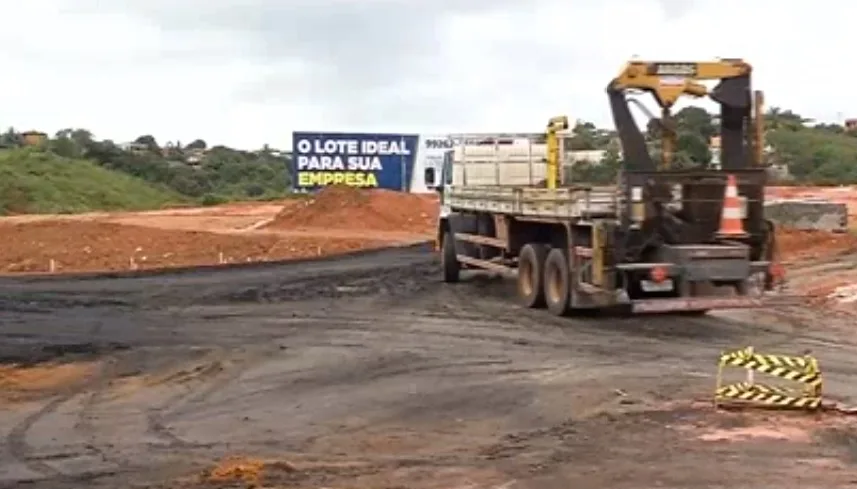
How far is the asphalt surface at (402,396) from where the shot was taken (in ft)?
36.0

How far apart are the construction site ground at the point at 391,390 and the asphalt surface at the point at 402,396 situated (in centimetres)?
4

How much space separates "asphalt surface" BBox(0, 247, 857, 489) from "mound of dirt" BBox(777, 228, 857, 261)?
8.46 m

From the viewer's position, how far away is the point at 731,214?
1991cm

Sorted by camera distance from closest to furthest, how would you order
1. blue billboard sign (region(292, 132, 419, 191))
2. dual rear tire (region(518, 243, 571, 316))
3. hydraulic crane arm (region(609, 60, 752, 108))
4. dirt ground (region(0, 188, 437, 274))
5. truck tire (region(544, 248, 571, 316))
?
hydraulic crane arm (region(609, 60, 752, 108)) < truck tire (region(544, 248, 571, 316)) < dual rear tire (region(518, 243, 571, 316)) < dirt ground (region(0, 188, 437, 274)) < blue billboard sign (region(292, 132, 419, 191))

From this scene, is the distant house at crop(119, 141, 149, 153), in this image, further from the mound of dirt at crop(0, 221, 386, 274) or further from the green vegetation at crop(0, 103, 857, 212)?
the mound of dirt at crop(0, 221, 386, 274)

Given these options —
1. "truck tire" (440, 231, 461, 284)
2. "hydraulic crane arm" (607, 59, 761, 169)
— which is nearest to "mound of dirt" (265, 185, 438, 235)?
"truck tire" (440, 231, 461, 284)

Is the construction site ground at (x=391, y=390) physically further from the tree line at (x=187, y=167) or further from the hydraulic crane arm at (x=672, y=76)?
the tree line at (x=187, y=167)

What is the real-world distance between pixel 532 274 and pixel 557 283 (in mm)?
1067

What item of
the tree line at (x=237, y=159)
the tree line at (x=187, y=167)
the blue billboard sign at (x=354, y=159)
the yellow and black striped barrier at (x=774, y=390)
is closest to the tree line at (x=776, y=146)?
the tree line at (x=237, y=159)

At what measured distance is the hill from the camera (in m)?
68.2

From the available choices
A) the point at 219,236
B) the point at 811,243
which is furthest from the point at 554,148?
the point at 219,236

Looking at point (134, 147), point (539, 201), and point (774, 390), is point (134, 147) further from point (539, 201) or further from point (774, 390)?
point (774, 390)

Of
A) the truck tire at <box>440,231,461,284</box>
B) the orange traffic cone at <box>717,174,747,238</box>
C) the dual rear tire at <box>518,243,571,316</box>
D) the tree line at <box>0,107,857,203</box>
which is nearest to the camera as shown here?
the orange traffic cone at <box>717,174,747,238</box>

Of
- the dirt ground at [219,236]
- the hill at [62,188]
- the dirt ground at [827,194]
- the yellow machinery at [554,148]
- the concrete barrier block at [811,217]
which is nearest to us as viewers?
the yellow machinery at [554,148]
